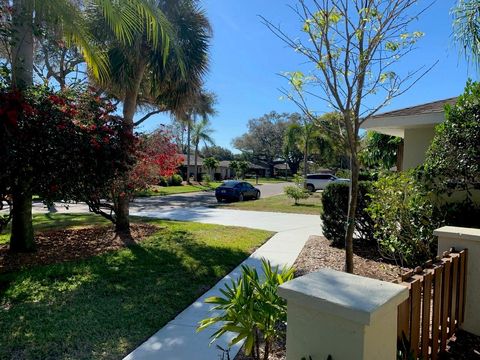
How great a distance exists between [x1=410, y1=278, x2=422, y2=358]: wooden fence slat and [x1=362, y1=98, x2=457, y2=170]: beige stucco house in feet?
17.5

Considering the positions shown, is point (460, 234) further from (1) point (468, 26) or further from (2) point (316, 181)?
(2) point (316, 181)

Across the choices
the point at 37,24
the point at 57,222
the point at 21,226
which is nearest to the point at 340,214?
the point at 21,226

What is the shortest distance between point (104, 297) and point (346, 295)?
402cm

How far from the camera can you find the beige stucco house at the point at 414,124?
22.7 ft

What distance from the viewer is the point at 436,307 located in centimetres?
288

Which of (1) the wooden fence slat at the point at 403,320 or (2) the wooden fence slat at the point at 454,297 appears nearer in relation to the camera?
(1) the wooden fence slat at the point at 403,320

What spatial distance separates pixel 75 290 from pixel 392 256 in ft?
18.2

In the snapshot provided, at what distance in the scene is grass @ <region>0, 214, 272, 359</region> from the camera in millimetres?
3516

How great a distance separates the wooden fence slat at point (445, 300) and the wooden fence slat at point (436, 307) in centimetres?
12

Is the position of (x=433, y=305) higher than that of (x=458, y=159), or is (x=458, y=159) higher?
(x=458, y=159)

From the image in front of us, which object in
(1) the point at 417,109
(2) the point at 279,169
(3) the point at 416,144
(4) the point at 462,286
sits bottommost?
(4) the point at 462,286

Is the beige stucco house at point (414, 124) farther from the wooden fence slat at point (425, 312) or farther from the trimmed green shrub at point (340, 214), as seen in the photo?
the wooden fence slat at point (425, 312)

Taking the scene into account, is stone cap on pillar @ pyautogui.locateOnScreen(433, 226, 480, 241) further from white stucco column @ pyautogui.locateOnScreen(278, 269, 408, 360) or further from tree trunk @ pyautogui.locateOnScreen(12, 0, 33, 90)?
tree trunk @ pyautogui.locateOnScreen(12, 0, 33, 90)

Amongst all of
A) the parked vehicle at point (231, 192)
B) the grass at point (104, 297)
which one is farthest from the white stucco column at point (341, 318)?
the parked vehicle at point (231, 192)
